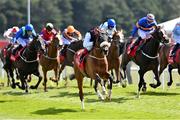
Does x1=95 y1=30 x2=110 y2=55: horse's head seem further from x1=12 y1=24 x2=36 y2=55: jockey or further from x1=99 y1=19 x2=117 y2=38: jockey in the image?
x1=12 y1=24 x2=36 y2=55: jockey

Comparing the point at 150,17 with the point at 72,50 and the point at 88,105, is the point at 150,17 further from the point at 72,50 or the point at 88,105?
the point at 72,50

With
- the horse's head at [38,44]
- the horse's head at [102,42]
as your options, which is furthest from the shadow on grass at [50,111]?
the horse's head at [38,44]

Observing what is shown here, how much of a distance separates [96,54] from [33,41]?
14.4ft

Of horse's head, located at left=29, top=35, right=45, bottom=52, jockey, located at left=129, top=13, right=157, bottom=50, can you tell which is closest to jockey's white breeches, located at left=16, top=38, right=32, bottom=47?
horse's head, located at left=29, top=35, right=45, bottom=52

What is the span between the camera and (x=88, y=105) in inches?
616

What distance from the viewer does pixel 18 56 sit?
19469 mm

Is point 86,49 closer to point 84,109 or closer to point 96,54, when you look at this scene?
point 96,54

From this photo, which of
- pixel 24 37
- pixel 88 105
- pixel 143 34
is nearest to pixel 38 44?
pixel 24 37

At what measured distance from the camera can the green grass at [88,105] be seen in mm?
13742

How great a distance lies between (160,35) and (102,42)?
9.16ft

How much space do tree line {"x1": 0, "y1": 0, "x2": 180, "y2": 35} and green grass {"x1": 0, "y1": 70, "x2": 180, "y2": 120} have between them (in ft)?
156

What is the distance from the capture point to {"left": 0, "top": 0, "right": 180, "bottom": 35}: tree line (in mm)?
69312

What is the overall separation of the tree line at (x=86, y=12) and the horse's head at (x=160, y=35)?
162 ft

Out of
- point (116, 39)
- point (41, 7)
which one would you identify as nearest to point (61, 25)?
point (41, 7)
